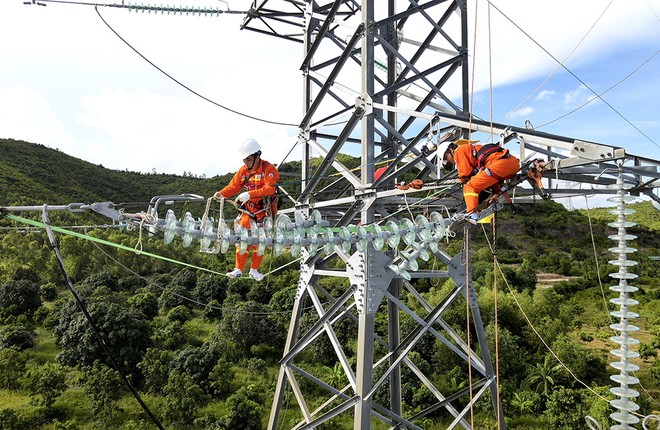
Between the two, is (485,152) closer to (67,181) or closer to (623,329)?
(623,329)

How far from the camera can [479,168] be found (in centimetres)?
608

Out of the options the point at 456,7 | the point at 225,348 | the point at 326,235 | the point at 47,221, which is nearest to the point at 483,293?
the point at 225,348

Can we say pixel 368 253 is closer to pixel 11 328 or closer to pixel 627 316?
pixel 627 316

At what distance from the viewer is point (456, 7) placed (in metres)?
8.09

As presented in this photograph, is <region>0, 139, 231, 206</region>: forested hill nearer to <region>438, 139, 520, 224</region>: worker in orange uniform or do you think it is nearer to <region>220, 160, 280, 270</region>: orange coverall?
<region>220, 160, 280, 270</region>: orange coverall

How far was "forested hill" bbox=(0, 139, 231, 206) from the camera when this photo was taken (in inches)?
1837

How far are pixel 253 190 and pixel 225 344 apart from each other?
2372cm

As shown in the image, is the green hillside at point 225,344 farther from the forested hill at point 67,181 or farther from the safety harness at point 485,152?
the safety harness at point 485,152

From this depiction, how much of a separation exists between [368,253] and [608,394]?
1933cm

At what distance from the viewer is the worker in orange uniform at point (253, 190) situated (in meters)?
6.17

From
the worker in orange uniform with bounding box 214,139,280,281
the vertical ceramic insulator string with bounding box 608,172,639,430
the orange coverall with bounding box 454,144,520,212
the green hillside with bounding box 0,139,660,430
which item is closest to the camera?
the vertical ceramic insulator string with bounding box 608,172,639,430

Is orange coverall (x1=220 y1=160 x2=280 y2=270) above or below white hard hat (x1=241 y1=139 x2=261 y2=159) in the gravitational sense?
below

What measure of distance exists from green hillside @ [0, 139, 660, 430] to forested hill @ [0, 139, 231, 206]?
7.08ft

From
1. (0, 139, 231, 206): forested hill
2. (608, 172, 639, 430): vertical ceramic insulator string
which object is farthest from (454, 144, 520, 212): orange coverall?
(0, 139, 231, 206): forested hill
